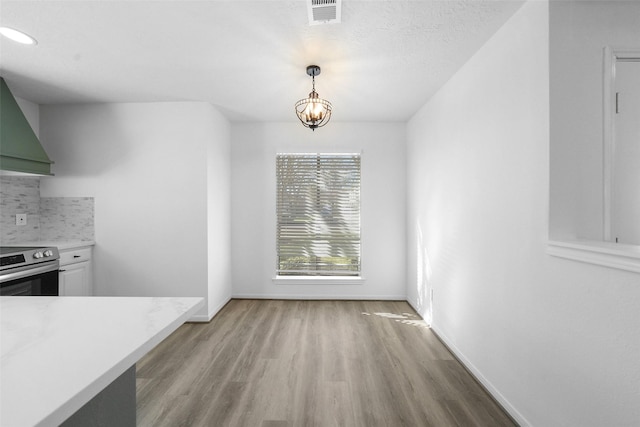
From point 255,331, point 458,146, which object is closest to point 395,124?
point 458,146

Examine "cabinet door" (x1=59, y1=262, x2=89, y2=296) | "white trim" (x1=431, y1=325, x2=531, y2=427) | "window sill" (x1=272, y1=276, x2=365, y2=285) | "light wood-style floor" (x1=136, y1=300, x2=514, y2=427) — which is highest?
"cabinet door" (x1=59, y1=262, x2=89, y2=296)

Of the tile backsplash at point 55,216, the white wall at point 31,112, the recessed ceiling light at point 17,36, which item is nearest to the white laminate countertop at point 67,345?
the recessed ceiling light at point 17,36

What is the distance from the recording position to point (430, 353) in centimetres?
267

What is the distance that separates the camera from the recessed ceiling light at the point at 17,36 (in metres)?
2.05

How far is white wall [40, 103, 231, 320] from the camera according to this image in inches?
136

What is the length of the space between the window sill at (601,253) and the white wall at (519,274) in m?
0.04

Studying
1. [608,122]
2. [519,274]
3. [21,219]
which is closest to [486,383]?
[519,274]

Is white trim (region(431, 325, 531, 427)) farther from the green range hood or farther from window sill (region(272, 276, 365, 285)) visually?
the green range hood

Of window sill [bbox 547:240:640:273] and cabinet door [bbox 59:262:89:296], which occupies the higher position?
window sill [bbox 547:240:640:273]

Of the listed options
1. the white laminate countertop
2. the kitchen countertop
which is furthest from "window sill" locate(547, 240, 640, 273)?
the kitchen countertop

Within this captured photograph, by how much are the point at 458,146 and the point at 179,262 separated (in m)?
3.17

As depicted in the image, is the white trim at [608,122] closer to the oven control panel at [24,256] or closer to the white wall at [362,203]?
the white wall at [362,203]

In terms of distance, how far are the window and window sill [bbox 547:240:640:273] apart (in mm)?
2823

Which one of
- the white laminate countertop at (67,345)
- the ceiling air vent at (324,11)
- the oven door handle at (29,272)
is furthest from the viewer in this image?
the oven door handle at (29,272)
